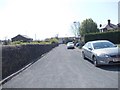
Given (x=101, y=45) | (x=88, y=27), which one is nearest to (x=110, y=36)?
(x=101, y=45)

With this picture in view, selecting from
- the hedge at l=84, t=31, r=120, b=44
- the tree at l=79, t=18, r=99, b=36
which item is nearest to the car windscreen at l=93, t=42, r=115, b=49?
the hedge at l=84, t=31, r=120, b=44

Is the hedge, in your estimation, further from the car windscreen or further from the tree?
the tree

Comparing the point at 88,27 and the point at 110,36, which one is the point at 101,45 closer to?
the point at 110,36

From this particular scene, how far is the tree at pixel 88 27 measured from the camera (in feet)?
327

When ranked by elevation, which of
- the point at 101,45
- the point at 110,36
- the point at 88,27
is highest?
the point at 88,27

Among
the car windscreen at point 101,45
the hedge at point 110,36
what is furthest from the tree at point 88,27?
the car windscreen at point 101,45

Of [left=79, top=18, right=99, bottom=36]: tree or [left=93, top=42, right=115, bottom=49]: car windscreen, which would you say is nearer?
[left=93, top=42, right=115, bottom=49]: car windscreen

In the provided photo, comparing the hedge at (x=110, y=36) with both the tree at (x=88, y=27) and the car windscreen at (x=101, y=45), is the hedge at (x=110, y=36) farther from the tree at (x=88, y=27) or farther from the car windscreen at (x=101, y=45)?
the tree at (x=88, y=27)

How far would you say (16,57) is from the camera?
16031 mm

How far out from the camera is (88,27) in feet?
332

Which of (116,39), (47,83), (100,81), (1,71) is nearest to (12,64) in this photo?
(1,71)

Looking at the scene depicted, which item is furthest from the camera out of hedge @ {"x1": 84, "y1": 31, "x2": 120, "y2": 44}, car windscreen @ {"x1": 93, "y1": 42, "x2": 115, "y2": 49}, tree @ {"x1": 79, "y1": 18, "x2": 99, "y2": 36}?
tree @ {"x1": 79, "y1": 18, "x2": 99, "y2": 36}

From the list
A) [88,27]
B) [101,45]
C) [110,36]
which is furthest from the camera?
[88,27]

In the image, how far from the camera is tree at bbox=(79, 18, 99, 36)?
327ft
